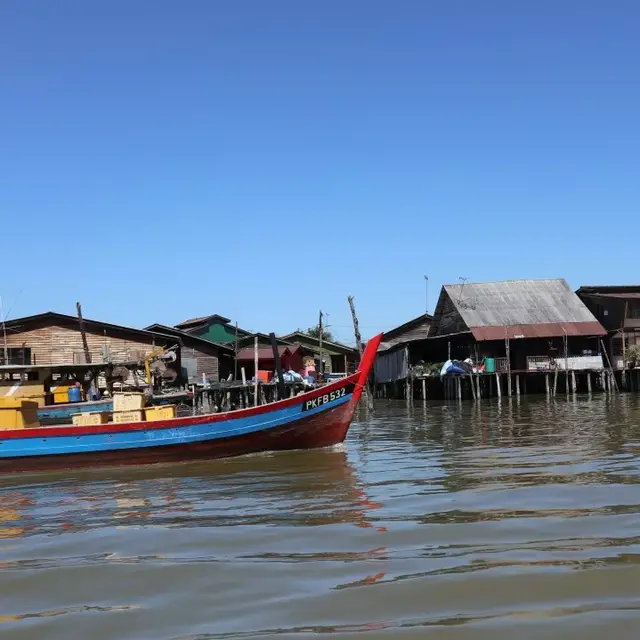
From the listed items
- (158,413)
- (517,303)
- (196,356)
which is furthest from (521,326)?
(158,413)

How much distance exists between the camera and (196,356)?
3394 centimetres

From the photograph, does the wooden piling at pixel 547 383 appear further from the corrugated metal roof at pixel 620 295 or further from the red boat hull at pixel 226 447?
the red boat hull at pixel 226 447

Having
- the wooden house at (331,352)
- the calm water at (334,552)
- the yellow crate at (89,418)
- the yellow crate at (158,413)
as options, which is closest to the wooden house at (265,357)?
the wooden house at (331,352)

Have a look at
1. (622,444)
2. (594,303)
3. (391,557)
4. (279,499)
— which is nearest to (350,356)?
(594,303)

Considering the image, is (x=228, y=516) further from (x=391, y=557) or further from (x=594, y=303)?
(x=594, y=303)

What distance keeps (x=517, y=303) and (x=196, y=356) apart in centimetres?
1608

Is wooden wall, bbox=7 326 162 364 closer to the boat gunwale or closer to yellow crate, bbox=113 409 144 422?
yellow crate, bbox=113 409 144 422

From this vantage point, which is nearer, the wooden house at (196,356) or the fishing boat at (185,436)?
the fishing boat at (185,436)

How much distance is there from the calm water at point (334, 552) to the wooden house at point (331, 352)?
3198cm

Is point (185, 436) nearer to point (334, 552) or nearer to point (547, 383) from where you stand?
point (334, 552)

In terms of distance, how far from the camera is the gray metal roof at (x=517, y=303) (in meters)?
35.6

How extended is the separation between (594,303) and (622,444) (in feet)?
92.6

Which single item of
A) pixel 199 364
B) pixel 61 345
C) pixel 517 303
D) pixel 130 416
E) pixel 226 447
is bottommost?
pixel 226 447

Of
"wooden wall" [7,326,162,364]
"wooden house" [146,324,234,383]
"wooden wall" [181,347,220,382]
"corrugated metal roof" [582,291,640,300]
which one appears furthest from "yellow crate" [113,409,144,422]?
"corrugated metal roof" [582,291,640,300]
